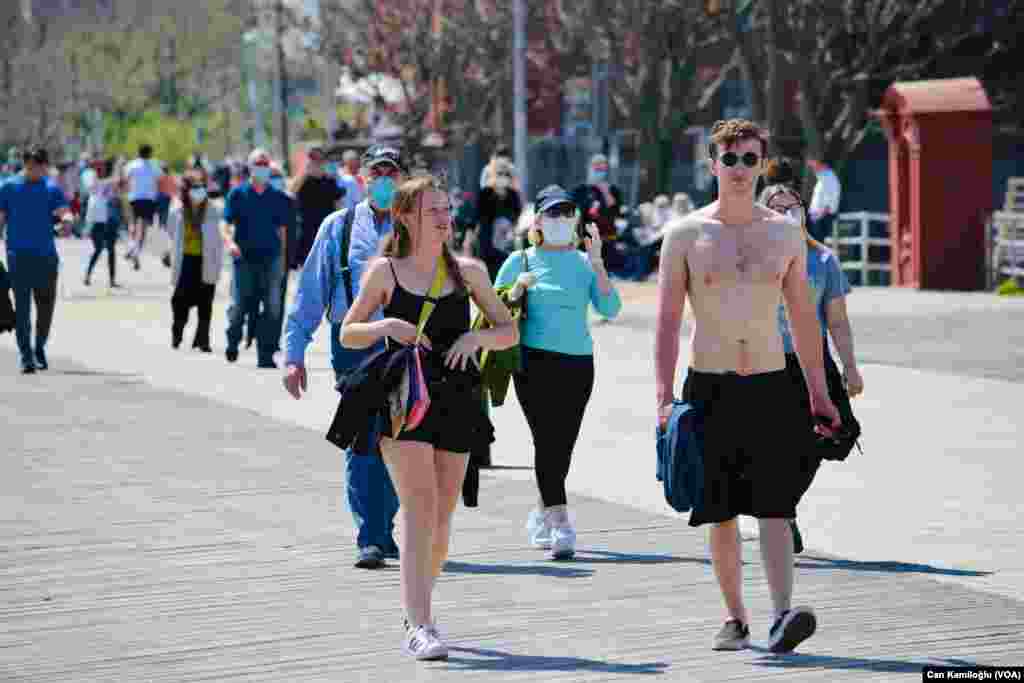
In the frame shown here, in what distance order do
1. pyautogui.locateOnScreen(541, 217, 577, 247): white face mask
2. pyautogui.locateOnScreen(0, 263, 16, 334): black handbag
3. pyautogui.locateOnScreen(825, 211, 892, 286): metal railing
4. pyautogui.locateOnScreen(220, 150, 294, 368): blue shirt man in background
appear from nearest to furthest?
pyautogui.locateOnScreen(541, 217, 577, 247): white face mask < pyautogui.locateOnScreen(0, 263, 16, 334): black handbag < pyautogui.locateOnScreen(220, 150, 294, 368): blue shirt man in background < pyautogui.locateOnScreen(825, 211, 892, 286): metal railing

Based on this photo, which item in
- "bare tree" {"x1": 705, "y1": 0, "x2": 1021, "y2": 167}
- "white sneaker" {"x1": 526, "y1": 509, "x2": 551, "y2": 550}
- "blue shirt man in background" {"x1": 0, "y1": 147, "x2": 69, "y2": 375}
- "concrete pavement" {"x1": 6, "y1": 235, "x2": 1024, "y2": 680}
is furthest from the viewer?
"bare tree" {"x1": 705, "y1": 0, "x2": 1021, "y2": 167}


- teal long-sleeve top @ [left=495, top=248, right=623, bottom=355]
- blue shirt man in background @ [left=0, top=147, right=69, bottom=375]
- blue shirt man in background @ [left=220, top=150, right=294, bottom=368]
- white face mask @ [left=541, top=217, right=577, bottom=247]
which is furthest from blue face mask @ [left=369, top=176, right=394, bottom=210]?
blue shirt man in background @ [left=220, top=150, right=294, bottom=368]

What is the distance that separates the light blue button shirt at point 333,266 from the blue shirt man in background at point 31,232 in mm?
9529

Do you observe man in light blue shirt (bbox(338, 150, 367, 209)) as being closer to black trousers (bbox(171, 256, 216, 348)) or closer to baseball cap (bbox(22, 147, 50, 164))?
black trousers (bbox(171, 256, 216, 348))

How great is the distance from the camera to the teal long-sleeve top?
402 inches

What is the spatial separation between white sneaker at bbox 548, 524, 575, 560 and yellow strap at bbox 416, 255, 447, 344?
207 cm

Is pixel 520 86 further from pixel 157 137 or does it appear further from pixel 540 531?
pixel 157 137

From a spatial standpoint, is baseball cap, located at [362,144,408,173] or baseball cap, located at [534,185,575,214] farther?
baseball cap, located at [534,185,575,214]

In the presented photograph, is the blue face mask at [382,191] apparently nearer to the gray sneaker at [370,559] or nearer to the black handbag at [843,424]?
→ the gray sneaker at [370,559]

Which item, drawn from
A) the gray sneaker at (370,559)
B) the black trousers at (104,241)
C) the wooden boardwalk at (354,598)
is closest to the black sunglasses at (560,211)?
the wooden boardwalk at (354,598)

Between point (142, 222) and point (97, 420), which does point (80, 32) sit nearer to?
point (142, 222)

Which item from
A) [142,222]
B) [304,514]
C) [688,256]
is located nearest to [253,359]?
[304,514]

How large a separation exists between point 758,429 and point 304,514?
3880 mm

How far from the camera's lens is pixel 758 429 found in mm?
7699
